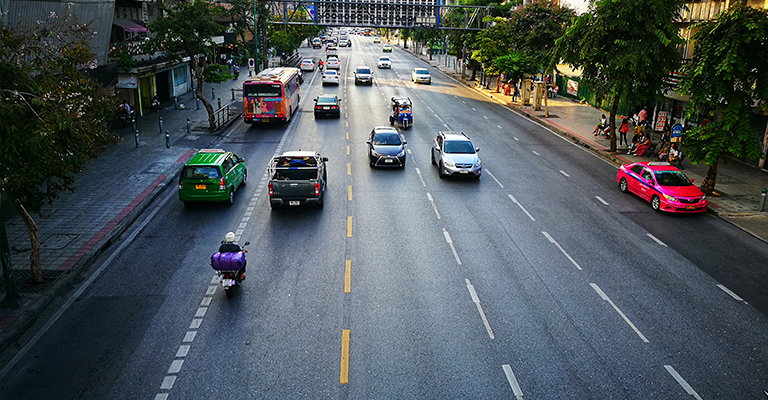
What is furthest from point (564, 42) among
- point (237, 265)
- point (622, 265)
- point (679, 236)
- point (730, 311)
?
point (237, 265)

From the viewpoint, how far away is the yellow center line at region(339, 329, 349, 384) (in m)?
10.9

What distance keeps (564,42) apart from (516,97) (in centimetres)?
2274

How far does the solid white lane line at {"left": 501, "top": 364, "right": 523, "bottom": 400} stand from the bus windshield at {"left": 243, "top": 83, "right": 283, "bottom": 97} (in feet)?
96.6

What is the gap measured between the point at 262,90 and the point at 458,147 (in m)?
16.4

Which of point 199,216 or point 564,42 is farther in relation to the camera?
point 564,42

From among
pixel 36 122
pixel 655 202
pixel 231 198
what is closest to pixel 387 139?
pixel 231 198

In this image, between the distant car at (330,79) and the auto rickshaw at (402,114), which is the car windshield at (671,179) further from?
the distant car at (330,79)

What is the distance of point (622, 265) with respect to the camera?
16531 millimetres

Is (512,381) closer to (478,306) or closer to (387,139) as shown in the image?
(478,306)

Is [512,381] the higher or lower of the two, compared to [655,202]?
lower

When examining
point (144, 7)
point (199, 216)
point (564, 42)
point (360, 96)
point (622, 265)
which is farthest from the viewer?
point (360, 96)

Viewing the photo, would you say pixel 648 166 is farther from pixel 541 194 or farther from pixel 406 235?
pixel 406 235

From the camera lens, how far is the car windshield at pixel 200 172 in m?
20.6

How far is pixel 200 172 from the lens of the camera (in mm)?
20688
